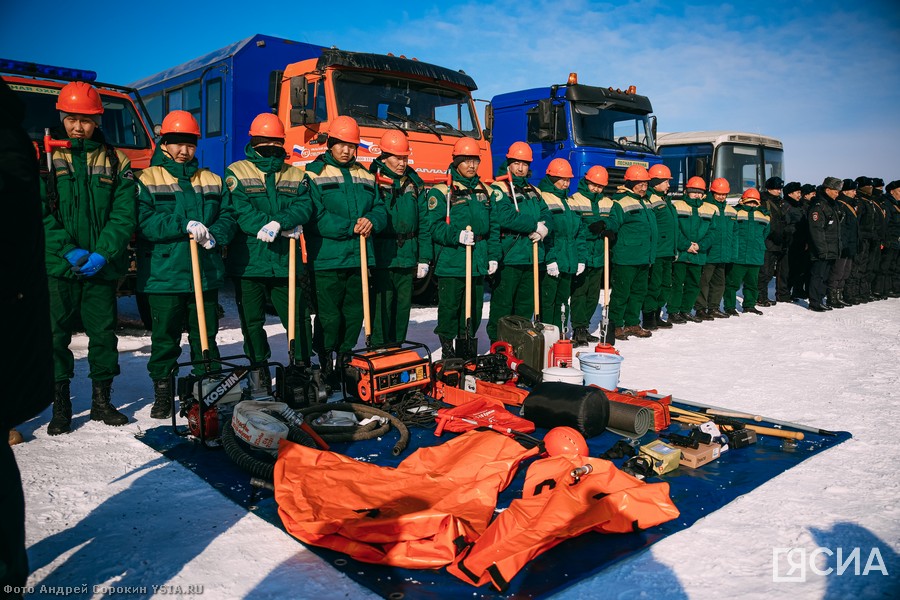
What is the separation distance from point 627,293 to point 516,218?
2552 millimetres

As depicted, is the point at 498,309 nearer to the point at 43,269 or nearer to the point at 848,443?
the point at 848,443

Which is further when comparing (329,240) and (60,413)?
(329,240)

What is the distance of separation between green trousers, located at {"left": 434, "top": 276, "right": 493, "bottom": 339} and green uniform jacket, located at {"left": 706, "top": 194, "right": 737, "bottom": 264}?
5.20 meters

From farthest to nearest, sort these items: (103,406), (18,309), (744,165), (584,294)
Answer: (744,165)
(584,294)
(103,406)
(18,309)

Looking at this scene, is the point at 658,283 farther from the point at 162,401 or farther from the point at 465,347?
the point at 162,401

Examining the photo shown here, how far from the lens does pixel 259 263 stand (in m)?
5.38

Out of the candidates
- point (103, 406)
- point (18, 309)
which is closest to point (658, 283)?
point (103, 406)

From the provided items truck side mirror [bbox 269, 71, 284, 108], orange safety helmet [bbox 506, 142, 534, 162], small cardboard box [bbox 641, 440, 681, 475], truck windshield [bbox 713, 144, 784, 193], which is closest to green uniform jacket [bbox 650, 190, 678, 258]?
orange safety helmet [bbox 506, 142, 534, 162]

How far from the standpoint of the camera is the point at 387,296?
6.34 metres

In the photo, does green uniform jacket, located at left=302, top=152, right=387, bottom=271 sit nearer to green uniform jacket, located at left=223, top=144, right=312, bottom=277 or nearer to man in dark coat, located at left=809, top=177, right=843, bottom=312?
green uniform jacket, located at left=223, top=144, right=312, bottom=277

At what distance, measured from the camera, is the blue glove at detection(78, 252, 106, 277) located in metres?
4.52

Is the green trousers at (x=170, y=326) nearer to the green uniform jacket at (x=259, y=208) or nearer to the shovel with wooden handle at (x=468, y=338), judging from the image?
the green uniform jacket at (x=259, y=208)

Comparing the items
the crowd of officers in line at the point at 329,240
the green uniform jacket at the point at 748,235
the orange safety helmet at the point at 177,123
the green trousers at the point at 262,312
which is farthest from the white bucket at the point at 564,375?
the green uniform jacket at the point at 748,235
